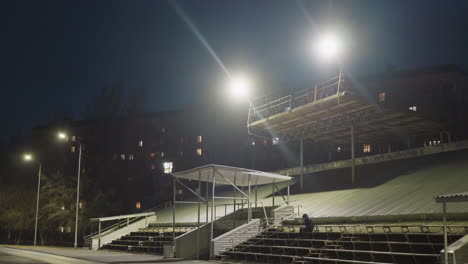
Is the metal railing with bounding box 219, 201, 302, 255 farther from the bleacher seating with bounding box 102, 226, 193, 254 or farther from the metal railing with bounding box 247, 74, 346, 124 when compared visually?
the metal railing with bounding box 247, 74, 346, 124

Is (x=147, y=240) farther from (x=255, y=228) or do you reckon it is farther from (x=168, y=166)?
(x=168, y=166)

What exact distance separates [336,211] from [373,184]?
4211 mm

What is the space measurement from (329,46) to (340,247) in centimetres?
956

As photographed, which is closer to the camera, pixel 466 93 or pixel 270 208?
pixel 270 208

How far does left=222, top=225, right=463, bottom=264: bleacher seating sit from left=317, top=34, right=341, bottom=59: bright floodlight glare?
324 inches

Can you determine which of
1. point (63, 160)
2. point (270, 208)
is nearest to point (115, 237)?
point (270, 208)

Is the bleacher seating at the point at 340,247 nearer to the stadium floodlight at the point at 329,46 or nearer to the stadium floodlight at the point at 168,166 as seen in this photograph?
the stadium floodlight at the point at 329,46

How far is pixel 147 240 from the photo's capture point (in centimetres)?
3091

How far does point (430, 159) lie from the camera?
2691 cm

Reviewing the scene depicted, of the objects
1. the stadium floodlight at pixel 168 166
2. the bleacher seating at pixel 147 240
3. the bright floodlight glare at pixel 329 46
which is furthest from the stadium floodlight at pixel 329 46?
the stadium floodlight at pixel 168 166

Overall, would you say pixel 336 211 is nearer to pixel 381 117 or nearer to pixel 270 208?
pixel 270 208

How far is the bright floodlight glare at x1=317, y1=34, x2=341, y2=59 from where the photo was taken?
75.8 ft

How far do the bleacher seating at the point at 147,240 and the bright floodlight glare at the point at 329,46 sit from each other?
13.5 meters

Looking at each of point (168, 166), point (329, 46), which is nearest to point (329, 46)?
point (329, 46)
